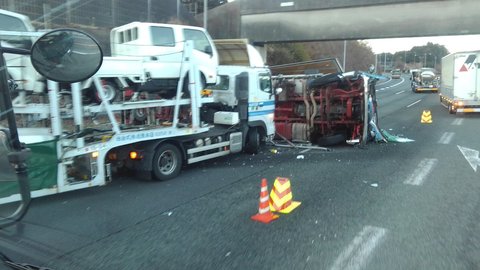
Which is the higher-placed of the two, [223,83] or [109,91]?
[223,83]

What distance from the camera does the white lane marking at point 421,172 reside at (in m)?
8.37

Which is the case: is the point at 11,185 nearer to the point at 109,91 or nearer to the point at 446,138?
the point at 109,91

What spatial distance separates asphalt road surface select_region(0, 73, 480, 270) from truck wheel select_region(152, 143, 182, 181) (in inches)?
8.6

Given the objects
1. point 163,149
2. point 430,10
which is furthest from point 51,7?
point 430,10

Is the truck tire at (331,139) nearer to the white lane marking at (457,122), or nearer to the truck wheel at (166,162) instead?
the truck wheel at (166,162)

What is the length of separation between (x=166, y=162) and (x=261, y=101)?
4121mm

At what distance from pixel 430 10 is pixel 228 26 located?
17.1 meters

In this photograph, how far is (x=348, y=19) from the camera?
106 ft

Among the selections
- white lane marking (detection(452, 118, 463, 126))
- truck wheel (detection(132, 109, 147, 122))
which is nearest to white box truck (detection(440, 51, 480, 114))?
white lane marking (detection(452, 118, 463, 126))

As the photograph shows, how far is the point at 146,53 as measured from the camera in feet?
30.1

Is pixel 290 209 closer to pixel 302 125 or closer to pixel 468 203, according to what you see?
pixel 468 203

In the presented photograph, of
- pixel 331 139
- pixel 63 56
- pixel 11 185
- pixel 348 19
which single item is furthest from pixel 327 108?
pixel 348 19

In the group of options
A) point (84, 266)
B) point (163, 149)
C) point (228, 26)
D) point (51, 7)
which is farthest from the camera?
point (228, 26)

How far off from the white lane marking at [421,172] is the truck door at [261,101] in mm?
4285
